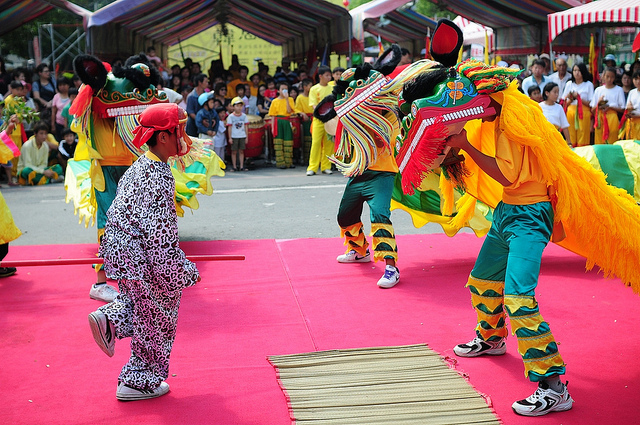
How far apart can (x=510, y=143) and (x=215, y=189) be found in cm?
688

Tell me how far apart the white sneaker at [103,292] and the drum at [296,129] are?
7363 mm

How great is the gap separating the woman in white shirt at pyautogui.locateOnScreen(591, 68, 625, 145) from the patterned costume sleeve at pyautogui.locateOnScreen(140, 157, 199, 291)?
778 cm

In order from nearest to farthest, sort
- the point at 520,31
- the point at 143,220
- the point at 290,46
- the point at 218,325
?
the point at 143,220
the point at 218,325
the point at 520,31
the point at 290,46

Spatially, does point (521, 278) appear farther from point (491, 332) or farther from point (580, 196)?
point (491, 332)

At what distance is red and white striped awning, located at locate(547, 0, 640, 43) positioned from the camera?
32.9 ft

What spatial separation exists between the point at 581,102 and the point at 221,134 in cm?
581

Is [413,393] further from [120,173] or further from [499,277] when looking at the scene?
[120,173]

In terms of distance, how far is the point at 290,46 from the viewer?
2077 centimetres

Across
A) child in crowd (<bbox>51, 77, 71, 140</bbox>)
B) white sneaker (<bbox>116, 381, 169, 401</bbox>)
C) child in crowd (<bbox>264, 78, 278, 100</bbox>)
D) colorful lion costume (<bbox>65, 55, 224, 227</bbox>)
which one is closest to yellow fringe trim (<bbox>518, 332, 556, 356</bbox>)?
white sneaker (<bbox>116, 381, 169, 401</bbox>)

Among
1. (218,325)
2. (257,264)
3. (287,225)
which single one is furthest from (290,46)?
(218,325)

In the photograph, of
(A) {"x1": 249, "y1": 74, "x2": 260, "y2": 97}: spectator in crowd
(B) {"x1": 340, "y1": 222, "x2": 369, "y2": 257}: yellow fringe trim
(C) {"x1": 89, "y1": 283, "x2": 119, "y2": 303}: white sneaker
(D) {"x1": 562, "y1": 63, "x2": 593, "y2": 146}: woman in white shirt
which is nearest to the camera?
→ (C) {"x1": 89, "y1": 283, "x2": 119, "y2": 303}: white sneaker

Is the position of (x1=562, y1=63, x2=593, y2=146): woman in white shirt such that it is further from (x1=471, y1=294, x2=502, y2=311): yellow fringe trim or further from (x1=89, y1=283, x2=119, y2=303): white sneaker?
(x1=89, y1=283, x2=119, y2=303): white sneaker

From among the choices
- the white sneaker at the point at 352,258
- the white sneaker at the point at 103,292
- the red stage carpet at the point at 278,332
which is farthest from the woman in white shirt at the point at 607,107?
the white sneaker at the point at 103,292

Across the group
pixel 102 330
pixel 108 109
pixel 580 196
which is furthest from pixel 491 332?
pixel 108 109
